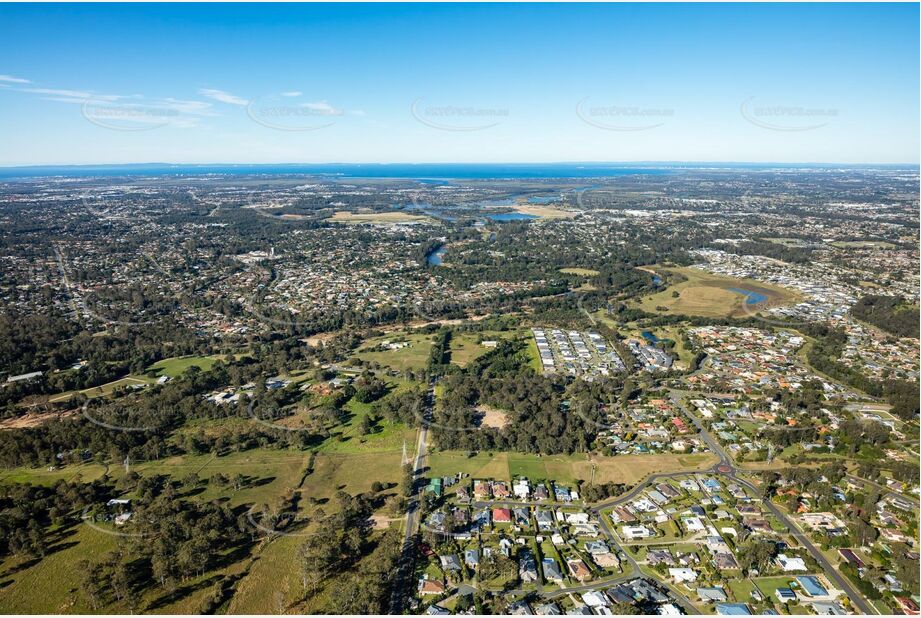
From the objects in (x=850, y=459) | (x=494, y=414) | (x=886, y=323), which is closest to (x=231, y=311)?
(x=494, y=414)

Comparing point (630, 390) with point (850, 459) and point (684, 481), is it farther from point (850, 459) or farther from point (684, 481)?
point (850, 459)

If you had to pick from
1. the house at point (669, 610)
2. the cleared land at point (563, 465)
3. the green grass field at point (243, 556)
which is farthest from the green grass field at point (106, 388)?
the house at point (669, 610)

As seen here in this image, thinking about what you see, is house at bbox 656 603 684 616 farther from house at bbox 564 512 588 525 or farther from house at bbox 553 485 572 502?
house at bbox 553 485 572 502

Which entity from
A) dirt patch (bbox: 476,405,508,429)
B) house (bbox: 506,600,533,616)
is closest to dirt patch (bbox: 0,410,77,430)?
dirt patch (bbox: 476,405,508,429)

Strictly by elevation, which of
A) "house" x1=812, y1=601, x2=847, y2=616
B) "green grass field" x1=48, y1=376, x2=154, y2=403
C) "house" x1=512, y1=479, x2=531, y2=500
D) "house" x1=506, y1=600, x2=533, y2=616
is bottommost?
"house" x1=812, y1=601, x2=847, y2=616

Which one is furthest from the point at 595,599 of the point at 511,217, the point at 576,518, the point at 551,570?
the point at 511,217

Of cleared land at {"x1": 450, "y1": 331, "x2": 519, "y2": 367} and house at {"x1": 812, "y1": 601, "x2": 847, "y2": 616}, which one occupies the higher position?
cleared land at {"x1": 450, "y1": 331, "x2": 519, "y2": 367}

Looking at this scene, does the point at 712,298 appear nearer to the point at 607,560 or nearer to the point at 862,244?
the point at 607,560
